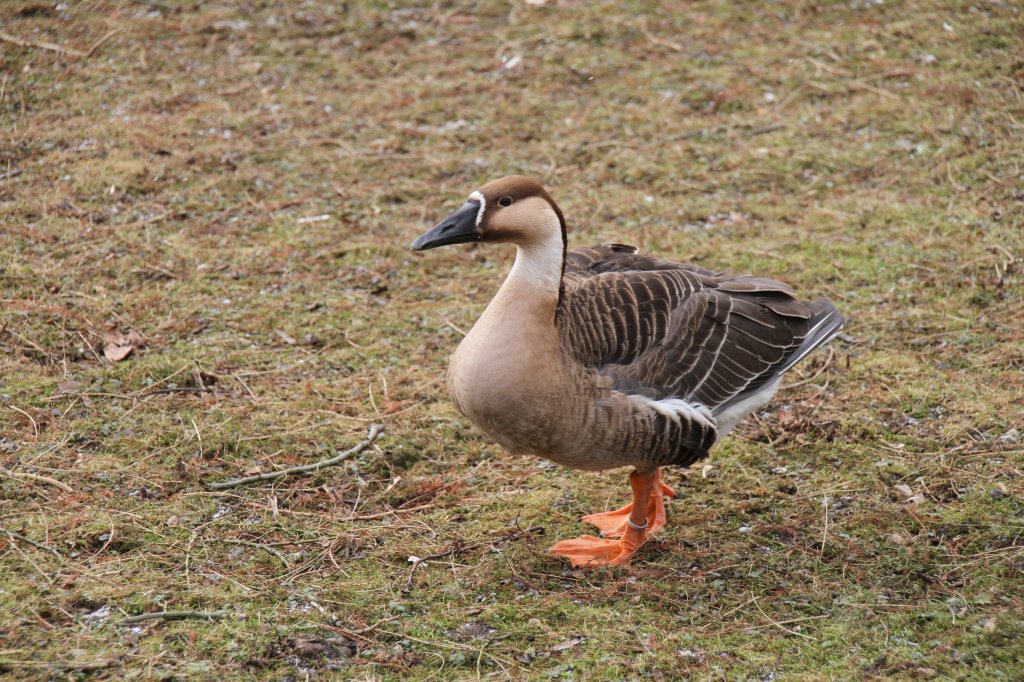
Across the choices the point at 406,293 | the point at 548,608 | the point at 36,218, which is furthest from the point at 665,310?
the point at 36,218

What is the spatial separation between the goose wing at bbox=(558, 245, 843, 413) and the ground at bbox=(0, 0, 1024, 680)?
62 centimetres

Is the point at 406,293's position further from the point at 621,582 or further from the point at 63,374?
the point at 621,582

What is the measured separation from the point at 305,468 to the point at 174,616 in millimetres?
1167

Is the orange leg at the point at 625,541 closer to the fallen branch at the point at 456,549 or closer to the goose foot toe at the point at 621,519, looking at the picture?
the goose foot toe at the point at 621,519

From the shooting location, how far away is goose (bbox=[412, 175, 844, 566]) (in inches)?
162

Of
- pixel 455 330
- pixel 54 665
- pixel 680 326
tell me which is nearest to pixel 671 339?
pixel 680 326

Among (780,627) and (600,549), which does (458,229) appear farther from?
(780,627)

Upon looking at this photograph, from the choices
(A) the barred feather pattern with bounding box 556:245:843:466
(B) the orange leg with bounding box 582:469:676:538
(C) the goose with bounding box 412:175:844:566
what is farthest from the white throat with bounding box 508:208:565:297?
(B) the orange leg with bounding box 582:469:676:538

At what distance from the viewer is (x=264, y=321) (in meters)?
6.00

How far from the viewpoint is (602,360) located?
4.32 meters

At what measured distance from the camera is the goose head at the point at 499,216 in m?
4.15

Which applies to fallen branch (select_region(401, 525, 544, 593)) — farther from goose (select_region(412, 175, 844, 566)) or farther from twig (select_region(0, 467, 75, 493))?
twig (select_region(0, 467, 75, 493))

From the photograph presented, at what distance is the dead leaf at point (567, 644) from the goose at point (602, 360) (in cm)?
56

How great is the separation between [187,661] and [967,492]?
11.6ft
